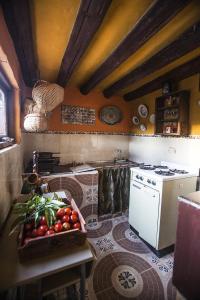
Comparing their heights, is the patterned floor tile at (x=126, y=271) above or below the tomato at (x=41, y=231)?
below

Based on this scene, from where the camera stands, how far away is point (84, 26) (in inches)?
41.9

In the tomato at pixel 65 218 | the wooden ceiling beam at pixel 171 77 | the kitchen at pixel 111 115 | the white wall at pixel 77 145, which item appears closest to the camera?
the tomato at pixel 65 218

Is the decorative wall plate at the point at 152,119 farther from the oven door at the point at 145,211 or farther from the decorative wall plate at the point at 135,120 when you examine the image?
the oven door at the point at 145,211

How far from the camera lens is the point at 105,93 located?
9.14 feet

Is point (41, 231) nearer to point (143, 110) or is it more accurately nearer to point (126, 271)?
point (126, 271)

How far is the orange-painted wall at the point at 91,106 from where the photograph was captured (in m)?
2.62

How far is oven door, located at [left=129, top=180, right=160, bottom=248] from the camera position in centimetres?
175

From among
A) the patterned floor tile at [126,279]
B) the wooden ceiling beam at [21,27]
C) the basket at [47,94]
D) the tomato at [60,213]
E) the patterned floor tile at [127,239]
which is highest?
the wooden ceiling beam at [21,27]

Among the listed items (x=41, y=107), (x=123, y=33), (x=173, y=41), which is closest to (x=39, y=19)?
(x=123, y=33)

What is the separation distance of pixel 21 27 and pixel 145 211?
2062 mm

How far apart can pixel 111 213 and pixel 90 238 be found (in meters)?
0.59

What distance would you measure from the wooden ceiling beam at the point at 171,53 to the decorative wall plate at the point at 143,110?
0.72 m

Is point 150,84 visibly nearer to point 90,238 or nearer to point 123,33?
point 123,33

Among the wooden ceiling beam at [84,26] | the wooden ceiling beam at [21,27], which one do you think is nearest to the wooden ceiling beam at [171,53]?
the wooden ceiling beam at [84,26]
